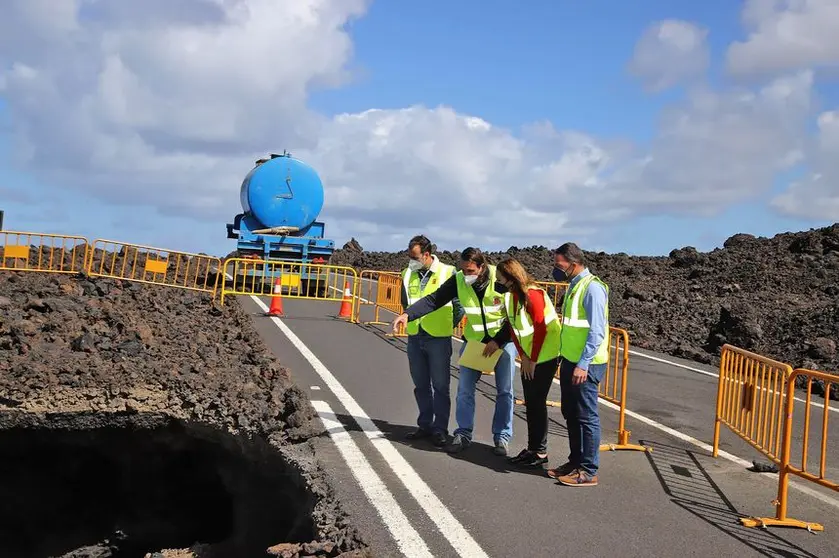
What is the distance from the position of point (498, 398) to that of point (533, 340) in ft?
2.30

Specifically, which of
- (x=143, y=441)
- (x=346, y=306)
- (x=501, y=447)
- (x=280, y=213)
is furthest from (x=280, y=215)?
(x=501, y=447)

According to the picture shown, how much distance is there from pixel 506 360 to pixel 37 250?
605 inches

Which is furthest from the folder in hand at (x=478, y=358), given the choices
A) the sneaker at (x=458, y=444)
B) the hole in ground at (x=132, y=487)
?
the hole in ground at (x=132, y=487)

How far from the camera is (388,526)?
512 centimetres

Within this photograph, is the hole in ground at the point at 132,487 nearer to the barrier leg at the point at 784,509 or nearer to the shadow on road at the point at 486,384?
the shadow on road at the point at 486,384

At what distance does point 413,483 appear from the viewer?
607 cm

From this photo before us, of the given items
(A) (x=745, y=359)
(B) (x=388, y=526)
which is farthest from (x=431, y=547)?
(A) (x=745, y=359)

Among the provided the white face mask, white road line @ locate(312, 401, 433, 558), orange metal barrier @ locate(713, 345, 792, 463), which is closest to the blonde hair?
the white face mask

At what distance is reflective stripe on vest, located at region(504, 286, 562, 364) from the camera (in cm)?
663

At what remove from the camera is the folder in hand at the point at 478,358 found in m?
7.03

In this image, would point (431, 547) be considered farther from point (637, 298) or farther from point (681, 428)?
point (637, 298)

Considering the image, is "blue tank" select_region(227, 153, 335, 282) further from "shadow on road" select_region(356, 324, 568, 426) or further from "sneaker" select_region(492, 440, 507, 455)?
"sneaker" select_region(492, 440, 507, 455)

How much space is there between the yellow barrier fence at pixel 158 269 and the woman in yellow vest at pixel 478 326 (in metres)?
10.5

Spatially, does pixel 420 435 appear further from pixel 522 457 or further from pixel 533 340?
pixel 533 340
